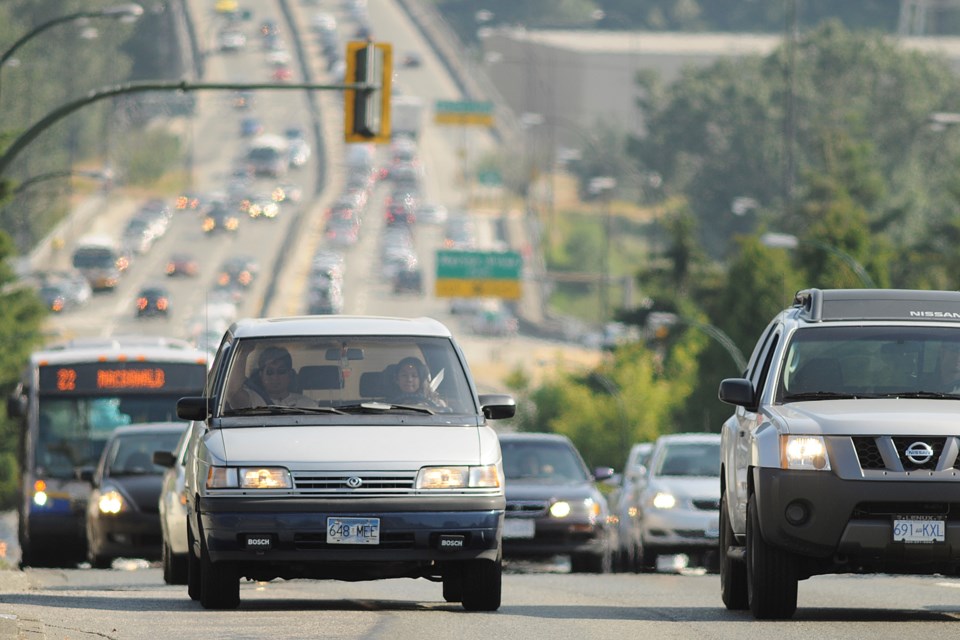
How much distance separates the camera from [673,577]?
909 inches

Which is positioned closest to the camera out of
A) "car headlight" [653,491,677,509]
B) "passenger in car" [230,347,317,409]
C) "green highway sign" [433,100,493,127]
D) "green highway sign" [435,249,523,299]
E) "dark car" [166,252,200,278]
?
"passenger in car" [230,347,317,409]

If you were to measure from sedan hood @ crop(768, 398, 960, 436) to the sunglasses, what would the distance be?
3.02 m

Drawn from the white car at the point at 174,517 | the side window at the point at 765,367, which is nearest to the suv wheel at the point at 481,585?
the side window at the point at 765,367

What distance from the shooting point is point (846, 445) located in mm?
13938

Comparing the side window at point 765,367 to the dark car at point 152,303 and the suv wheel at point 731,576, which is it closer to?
the suv wheel at point 731,576

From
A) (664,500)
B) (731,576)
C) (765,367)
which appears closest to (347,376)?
(765,367)

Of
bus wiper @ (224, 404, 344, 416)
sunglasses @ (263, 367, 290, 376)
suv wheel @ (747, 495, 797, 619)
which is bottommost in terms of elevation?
suv wheel @ (747, 495, 797, 619)

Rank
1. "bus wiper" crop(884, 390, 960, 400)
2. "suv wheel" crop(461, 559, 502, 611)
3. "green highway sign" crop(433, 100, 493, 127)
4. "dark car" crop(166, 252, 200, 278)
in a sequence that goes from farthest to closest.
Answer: "green highway sign" crop(433, 100, 493, 127) → "dark car" crop(166, 252, 200, 278) → "suv wheel" crop(461, 559, 502, 611) → "bus wiper" crop(884, 390, 960, 400)

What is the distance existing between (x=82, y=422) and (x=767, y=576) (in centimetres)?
1563

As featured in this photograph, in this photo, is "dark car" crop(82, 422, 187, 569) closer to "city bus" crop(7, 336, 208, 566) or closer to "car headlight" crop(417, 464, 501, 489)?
"city bus" crop(7, 336, 208, 566)

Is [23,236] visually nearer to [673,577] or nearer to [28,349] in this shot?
[28,349]

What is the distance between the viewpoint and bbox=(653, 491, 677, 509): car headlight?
25.3 m

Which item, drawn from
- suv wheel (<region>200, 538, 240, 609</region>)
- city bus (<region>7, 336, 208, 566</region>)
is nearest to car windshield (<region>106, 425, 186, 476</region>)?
city bus (<region>7, 336, 208, 566</region>)

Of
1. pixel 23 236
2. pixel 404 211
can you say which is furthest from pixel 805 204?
pixel 23 236
